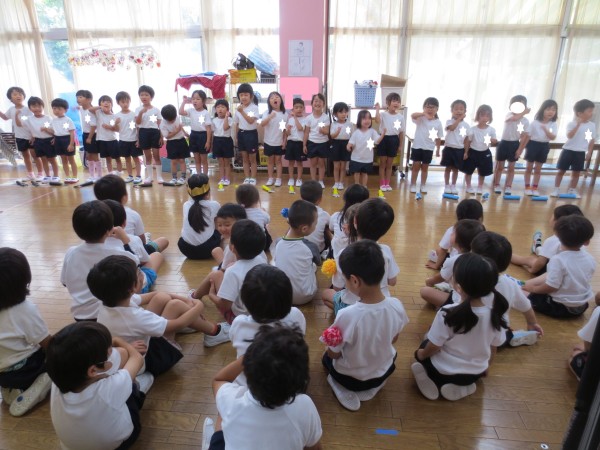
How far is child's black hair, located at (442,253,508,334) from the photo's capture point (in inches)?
59.5

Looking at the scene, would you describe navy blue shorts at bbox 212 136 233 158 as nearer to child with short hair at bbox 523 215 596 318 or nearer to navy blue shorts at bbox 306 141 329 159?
navy blue shorts at bbox 306 141 329 159

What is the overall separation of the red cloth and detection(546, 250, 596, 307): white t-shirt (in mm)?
4866

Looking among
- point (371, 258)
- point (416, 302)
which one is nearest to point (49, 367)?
point (371, 258)

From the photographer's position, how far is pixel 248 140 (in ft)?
16.9

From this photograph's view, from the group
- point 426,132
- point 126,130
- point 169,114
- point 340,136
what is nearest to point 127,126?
point 126,130

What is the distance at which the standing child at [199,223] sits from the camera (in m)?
2.94

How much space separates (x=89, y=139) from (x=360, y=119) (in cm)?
352

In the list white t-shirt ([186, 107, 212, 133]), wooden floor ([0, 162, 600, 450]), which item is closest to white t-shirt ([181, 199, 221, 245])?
wooden floor ([0, 162, 600, 450])

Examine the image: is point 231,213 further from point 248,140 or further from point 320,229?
point 248,140

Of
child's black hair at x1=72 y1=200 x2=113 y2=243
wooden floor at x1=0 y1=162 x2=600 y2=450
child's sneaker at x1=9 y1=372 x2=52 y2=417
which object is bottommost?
wooden floor at x1=0 y1=162 x2=600 y2=450

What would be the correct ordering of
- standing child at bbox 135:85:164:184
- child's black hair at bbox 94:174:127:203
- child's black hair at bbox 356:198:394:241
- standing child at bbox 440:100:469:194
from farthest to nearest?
1. standing child at bbox 135:85:164:184
2. standing child at bbox 440:100:469:194
3. child's black hair at bbox 94:174:127:203
4. child's black hair at bbox 356:198:394:241

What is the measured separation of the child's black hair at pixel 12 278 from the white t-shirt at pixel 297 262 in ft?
3.87

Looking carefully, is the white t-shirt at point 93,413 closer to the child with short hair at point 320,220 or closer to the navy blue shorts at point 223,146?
the child with short hair at point 320,220

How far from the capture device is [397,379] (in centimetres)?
183
